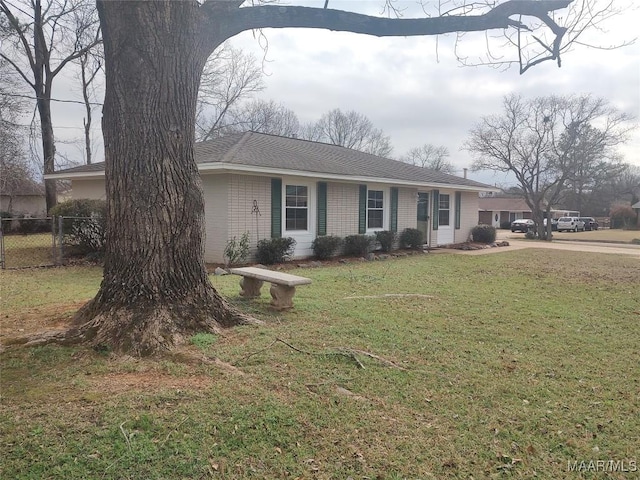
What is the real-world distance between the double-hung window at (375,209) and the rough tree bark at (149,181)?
10.9 meters

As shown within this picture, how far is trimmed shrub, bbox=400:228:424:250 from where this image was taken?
15977mm

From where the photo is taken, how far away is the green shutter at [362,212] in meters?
14.5

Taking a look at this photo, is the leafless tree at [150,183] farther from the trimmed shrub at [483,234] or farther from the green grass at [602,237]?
the green grass at [602,237]

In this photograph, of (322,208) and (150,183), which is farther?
(322,208)

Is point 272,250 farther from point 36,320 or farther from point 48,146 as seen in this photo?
point 48,146

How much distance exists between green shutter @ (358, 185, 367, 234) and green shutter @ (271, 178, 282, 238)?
135 inches

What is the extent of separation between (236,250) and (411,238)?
7.31m

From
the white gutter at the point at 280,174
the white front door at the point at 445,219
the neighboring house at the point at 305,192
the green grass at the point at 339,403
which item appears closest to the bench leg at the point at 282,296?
the green grass at the point at 339,403

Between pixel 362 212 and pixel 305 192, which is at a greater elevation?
pixel 305 192

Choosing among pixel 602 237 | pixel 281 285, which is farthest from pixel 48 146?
pixel 602 237

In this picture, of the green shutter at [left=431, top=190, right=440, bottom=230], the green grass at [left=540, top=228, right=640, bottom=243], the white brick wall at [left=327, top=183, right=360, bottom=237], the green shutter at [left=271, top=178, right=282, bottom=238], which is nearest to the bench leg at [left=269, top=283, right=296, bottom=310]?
the green shutter at [left=271, top=178, right=282, bottom=238]

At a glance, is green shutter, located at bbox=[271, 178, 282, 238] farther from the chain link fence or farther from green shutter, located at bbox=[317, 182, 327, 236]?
the chain link fence

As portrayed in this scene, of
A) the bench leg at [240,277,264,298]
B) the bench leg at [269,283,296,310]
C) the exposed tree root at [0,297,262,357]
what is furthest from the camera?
the bench leg at [240,277,264,298]

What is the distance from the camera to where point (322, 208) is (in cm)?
1323
